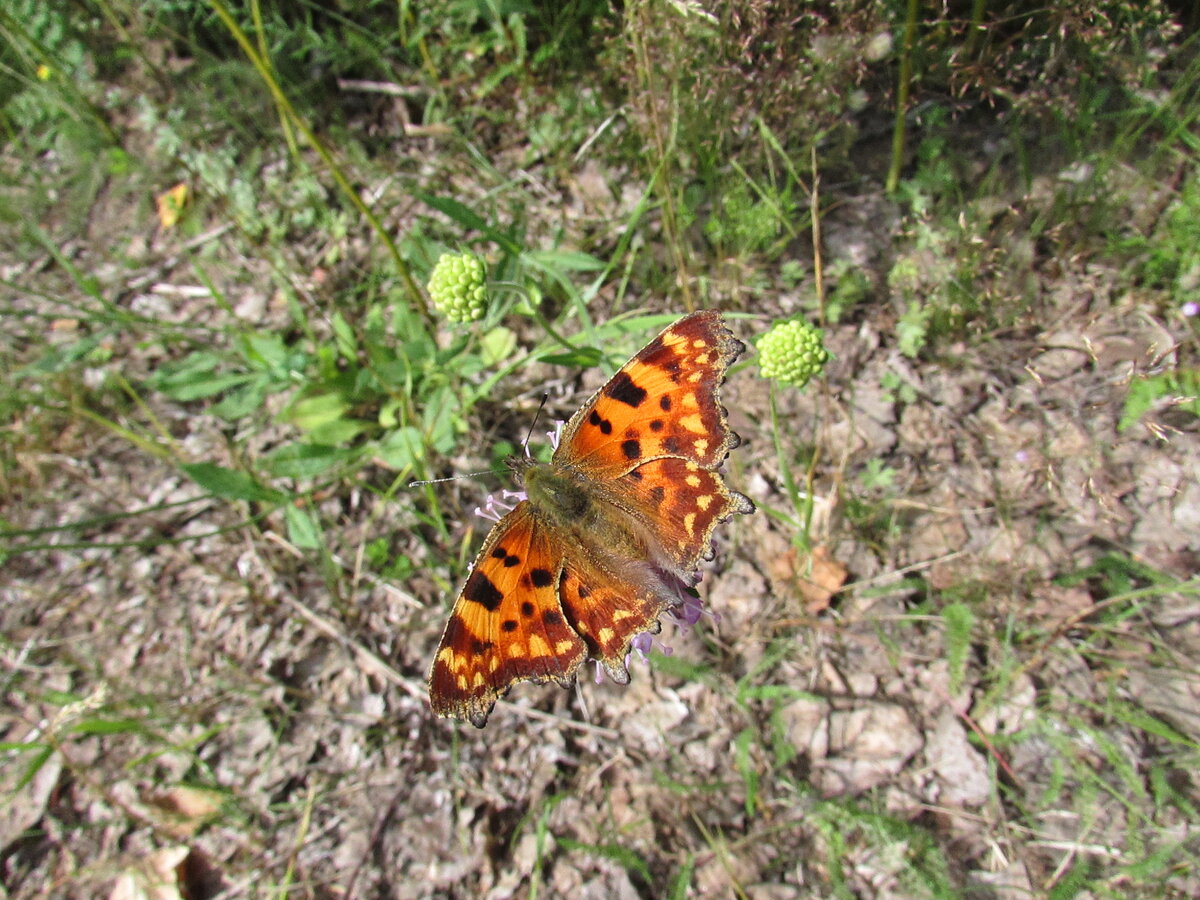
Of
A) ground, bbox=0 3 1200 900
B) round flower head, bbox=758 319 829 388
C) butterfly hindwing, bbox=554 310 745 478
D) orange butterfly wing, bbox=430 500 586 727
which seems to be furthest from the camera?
ground, bbox=0 3 1200 900

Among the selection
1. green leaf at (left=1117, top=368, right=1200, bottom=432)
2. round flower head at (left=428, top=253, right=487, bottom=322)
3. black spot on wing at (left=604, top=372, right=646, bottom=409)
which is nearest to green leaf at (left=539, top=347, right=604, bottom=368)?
round flower head at (left=428, top=253, right=487, bottom=322)

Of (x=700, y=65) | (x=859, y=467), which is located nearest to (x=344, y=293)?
(x=700, y=65)

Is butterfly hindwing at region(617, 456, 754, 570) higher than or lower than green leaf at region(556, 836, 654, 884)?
higher

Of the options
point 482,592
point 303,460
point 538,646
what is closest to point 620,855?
point 538,646

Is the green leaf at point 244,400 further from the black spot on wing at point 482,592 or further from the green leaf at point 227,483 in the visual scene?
the black spot on wing at point 482,592

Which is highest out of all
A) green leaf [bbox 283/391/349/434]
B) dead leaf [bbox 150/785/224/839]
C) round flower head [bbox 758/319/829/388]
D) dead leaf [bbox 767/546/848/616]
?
round flower head [bbox 758/319/829/388]

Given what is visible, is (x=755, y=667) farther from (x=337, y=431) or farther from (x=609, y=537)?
(x=337, y=431)

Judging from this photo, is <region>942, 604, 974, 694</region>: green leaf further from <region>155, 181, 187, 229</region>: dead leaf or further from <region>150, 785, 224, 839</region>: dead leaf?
<region>155, 181, 187, 229</region>: dead leaf
